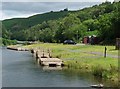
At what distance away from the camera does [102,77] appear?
51969 millimetres

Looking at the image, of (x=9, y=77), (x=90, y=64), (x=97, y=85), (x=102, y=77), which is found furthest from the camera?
(x=90, y=64)

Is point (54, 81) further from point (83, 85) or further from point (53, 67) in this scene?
point (53, 67)

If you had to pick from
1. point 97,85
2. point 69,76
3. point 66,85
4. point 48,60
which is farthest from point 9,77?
point 48,60

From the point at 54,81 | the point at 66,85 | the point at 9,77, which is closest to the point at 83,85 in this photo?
the point at 66,85

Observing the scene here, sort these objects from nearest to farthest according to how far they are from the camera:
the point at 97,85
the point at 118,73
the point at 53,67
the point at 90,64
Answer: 1. the point at 97,85
2. the point at 118,73
3. the point at 90,64
4. the point at 53,67

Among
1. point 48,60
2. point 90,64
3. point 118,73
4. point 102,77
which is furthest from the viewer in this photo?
point 48,60

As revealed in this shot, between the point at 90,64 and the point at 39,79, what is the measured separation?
12.7 metres

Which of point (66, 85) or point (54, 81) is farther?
point (54, 81)

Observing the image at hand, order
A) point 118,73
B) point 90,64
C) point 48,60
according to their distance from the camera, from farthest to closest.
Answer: point 48,60 → point 90,64 → point 118,73

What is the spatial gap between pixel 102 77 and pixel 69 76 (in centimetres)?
715

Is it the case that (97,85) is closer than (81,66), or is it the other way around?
(97,85)

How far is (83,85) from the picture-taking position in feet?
157

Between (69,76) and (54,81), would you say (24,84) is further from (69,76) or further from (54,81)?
(69,76)

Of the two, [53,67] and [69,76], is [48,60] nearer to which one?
[53,67]
